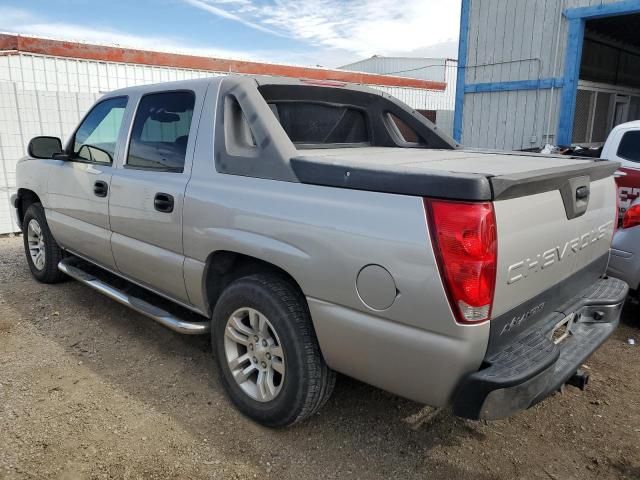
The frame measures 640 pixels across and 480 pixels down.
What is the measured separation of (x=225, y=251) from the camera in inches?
112

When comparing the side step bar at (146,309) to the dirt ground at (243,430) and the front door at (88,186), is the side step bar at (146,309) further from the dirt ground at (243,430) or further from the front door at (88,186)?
the dirt ground at (243,430)

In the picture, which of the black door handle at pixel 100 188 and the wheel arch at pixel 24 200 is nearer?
the black door handle at pixel 100 188

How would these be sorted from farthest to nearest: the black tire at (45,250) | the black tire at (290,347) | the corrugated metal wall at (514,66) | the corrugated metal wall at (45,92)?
1. the corrugated metal wall at (514,66)
2. the corrugated metal wall at (45,92)
3. the black tire at (45,250)
4. the black tire at (290,347)

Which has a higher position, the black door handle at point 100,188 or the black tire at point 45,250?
the black door handle at point 100,188

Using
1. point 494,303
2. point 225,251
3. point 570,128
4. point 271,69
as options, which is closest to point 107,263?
point 225,251

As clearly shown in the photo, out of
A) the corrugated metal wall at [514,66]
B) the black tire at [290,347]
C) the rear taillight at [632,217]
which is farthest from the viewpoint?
the corrugated metal wall at [514,66]

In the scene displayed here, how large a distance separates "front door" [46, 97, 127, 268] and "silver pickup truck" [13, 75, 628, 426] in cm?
3

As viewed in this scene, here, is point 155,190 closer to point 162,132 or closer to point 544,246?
point 162,132

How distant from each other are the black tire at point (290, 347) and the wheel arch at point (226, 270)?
0.05m

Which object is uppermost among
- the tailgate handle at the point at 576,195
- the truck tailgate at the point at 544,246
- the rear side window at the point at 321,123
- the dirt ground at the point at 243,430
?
the rear side window at the point at 321,123

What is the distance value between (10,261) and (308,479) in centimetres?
546

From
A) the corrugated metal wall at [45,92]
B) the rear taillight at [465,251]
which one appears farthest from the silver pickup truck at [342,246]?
the corrugated metal wall at [45,92]

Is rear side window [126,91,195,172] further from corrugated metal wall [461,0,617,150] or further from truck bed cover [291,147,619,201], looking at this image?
corrugated metal wall [461,0,617,150]

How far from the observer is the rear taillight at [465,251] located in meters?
1.88
